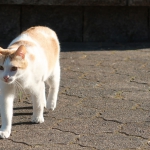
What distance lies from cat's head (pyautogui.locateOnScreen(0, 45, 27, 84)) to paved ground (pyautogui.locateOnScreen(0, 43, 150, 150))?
19.6 inches

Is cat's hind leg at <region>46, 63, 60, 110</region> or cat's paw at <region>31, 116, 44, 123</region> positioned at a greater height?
cat's hind leg at <region>46, 63, 60, 110</region>

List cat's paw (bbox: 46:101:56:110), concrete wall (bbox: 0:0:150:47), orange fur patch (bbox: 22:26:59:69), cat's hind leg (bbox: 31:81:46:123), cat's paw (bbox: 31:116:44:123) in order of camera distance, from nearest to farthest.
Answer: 1. cat's hind leg (bbox: 31:81:46:123)
2. cat's paw (bbox: 31:116:44:123)
3. orange fur patch (bbox: 22:26:59:69)
4. cat's paw (bbox: 46:101:56:110)
5. concrete wall (bbox: 0:0:150:47)

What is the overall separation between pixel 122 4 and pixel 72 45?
91cm

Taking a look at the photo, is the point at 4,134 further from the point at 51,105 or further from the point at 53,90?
the point at 53,90

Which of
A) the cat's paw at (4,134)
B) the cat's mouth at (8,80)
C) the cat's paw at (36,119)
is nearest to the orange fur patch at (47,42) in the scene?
the cat's paw at (36,119)

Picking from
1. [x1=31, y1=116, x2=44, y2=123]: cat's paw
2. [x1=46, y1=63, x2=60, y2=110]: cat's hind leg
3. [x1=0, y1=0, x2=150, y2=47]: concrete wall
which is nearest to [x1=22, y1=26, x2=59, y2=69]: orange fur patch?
[x1=46, y1=63, x2=60, y2=110]: cat's hind leg

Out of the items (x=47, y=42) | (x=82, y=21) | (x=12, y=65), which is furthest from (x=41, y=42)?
(x=82, y=21)

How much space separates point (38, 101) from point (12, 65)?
0.52m

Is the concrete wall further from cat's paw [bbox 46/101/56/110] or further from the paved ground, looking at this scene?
cat's paw [bbox 46/101/56/110]

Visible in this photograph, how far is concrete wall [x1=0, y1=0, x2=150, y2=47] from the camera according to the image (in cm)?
749

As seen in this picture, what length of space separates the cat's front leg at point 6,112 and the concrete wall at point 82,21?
128 inches

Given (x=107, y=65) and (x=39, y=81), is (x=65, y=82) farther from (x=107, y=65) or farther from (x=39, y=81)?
(x=39, y=81)

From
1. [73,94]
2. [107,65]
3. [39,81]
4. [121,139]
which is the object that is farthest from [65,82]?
[121,139]

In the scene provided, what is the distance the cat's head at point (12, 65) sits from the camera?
4012mm
